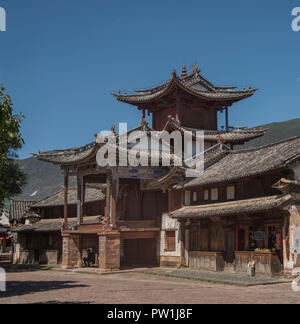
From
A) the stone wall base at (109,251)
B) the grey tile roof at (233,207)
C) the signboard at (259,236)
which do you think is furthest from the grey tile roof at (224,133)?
the signboard at (259,236)

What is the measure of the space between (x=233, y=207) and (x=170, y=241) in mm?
7691

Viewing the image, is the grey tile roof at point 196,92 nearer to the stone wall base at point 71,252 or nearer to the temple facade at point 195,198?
the temple facade at point 195,198

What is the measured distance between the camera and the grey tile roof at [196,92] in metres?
40.5

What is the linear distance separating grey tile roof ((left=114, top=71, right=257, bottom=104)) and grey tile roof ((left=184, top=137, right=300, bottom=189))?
26.8ft

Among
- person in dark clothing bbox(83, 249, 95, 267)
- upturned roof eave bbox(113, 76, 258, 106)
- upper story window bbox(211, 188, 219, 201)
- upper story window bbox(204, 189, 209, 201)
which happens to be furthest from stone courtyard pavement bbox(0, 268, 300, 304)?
upturned roof eave bbox(113, 76, 258, 106)

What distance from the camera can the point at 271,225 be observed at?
25.3 metres

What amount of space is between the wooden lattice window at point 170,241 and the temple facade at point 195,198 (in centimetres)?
7

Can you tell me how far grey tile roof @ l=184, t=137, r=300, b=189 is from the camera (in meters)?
25.2

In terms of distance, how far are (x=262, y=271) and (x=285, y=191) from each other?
14.2 feet

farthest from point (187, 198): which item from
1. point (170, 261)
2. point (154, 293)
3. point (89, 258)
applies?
point (154, 293)

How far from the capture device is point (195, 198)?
31922 millimetres

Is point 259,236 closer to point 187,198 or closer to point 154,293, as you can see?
point 187,198

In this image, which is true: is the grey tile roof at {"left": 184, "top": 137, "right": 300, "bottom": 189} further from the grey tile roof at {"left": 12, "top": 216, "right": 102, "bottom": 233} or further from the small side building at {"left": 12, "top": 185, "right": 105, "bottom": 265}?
the grey tile roof at {"left": 12, "top": 216, "right": 102, "bottom": 233}
